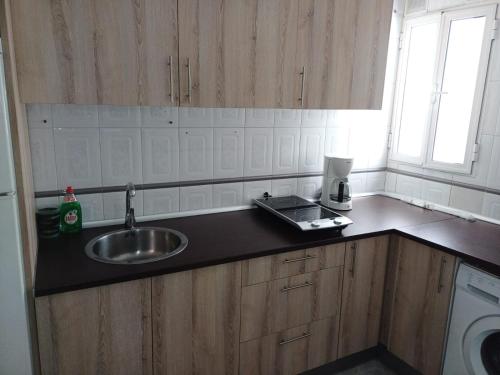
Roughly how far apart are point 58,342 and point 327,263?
122 cm

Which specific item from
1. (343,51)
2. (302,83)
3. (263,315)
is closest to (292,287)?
(263,315)

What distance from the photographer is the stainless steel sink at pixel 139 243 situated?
5.91ft

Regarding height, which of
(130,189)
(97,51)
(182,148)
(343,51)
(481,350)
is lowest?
(481,350)

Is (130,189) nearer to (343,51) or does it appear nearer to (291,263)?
(291,263)

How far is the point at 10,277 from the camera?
116 centimetres

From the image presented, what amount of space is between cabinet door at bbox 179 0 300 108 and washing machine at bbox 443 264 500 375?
119 cm

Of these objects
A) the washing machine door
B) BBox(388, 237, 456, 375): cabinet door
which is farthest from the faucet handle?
the washing machine door

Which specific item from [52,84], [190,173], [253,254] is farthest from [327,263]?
[52,84]

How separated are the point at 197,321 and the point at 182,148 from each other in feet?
2.92

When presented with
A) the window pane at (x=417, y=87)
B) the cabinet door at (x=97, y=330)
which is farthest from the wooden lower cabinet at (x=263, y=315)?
the window pane at (x=417, y=87)

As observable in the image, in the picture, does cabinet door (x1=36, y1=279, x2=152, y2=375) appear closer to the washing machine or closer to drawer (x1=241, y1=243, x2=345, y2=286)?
drawer (x1=241, y1=243, x2=345, y2=286)

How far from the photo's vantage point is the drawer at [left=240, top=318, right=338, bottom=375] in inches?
71.1

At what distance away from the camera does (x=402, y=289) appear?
2053mm

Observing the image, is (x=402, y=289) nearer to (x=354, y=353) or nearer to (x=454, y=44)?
(x=354, y=353)
